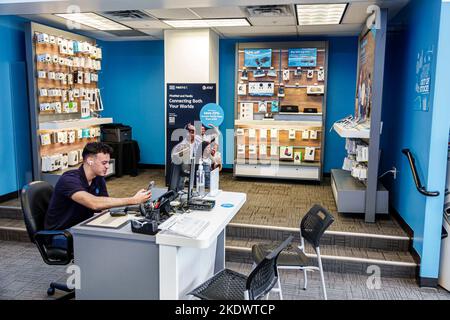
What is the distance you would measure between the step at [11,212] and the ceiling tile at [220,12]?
339cm

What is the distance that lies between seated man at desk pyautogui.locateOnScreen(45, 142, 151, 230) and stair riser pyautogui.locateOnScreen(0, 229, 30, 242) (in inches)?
72.3

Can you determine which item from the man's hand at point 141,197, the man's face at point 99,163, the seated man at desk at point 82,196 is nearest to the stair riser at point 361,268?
the man's hand at point 141,197

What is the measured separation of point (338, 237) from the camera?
431cm

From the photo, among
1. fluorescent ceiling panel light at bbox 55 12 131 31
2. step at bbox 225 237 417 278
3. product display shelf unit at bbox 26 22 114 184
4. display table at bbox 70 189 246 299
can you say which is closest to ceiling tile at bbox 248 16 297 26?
fluorescent ceiling panel light at bbox 55 12 131 31

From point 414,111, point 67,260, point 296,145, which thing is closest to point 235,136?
point 296,145

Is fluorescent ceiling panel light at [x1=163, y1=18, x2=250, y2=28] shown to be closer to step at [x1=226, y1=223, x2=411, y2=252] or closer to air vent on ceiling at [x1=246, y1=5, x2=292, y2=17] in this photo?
air vent on ceiling at [x1=246, y1=5, x2=292, y2=17]

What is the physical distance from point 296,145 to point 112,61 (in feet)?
12.8

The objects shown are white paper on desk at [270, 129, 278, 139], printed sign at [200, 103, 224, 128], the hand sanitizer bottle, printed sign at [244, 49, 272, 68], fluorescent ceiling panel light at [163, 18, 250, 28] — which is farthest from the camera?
white paper on desk at [270, 129, 278, 139]

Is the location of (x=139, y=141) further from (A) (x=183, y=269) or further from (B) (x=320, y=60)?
(A) (x=183, y=269)

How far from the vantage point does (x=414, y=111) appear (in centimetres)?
424

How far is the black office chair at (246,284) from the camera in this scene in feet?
7.42

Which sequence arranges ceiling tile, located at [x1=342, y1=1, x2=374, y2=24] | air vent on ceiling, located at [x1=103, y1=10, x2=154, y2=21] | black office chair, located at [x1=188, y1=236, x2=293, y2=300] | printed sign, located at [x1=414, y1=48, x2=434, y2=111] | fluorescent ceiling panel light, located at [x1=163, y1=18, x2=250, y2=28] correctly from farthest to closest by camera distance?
1. fluorescent ceiling panel light, located at [x1=163, y1=18, x2=250, y2=28]
2. air vent on ceiling, located at [x1=103, y1=10, x2=154, y2=21]
3. ceiling tile, located at [x1=342, y1=1, x2=374, y2=24]
4. printed sign, located at [x1=414, y1=48, x2=434, y2=111]
5. black office chair, located at [x1=188, y1=236, x2=293, y2=300]

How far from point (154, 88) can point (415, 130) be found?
496 centimetres

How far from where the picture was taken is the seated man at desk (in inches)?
118
